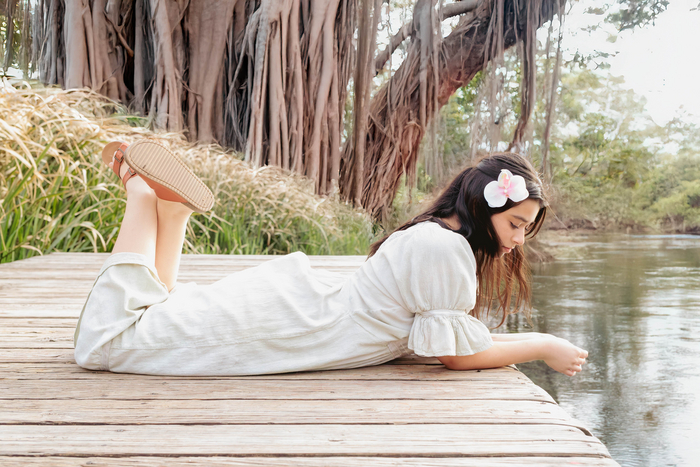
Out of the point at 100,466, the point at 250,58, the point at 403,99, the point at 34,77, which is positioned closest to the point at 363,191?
the point at 403,99

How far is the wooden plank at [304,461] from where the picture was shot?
0.73 m

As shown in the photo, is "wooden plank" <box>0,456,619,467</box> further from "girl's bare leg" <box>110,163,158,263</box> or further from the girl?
"girl's bare leg" <box>110,163,158,263</box>

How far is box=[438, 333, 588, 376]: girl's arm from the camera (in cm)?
115

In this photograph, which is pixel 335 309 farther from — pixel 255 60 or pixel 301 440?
pixel 255 60

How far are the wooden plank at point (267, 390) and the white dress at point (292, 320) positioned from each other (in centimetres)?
5

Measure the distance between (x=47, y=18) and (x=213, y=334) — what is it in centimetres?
437

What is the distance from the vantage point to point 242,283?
4.12ft

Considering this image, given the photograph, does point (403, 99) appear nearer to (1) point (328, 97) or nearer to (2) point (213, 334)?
(1) point (328, 97)

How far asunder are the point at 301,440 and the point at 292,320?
382 mm

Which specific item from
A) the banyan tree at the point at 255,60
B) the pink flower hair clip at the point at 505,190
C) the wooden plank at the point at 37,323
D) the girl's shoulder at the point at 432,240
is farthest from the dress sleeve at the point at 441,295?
the banyan tree at the point at 255,60

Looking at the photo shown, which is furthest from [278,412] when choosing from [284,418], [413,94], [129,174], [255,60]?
[413,94]

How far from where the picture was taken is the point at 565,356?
1161mm

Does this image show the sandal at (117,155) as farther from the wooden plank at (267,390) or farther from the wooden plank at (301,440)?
the wooden plank at (301,440)

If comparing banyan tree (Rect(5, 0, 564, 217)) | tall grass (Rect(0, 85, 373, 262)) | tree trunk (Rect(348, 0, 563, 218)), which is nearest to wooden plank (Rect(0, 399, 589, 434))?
tall grass (Rect(0, 85, 373, 262))
